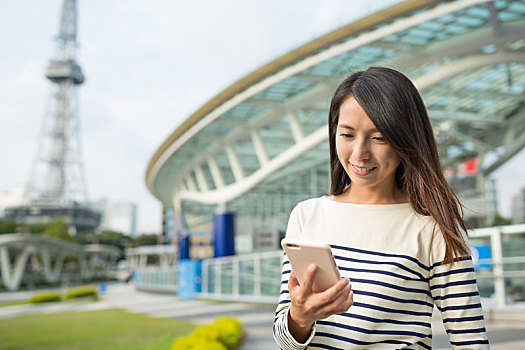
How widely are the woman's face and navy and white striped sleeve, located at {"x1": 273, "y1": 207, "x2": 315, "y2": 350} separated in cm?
29

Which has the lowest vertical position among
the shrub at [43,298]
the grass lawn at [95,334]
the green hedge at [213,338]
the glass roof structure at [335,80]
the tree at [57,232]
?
the shrub at [43,298]

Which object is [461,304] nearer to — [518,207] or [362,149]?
[362,149]

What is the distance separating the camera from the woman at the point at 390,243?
5.29 ft

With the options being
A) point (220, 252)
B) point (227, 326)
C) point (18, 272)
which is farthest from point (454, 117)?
point (18, 272)

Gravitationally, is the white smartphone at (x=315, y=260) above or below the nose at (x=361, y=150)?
below

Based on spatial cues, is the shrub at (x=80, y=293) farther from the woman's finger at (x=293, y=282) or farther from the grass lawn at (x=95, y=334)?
the woman's finger at (x=293, y=282)

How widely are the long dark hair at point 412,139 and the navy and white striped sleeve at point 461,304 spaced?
0.04 meters

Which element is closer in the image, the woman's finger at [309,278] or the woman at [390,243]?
the woman's finger at [309,278]

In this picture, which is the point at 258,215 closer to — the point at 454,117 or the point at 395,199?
A: the point at 454,117

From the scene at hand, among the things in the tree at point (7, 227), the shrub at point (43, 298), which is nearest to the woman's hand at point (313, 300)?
the shrub at point (43, 298)

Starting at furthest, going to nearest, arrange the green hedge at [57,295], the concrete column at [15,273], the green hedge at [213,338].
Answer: the concrete column at [15,273], the green hedge at [57,295], the green hedge at [213,338]

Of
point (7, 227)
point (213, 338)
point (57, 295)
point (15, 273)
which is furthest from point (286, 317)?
point (7, 227)

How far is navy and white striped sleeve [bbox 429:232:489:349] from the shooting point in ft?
5.19

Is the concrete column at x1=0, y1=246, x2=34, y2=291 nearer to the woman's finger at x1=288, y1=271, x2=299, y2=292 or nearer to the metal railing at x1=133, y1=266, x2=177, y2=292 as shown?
the metal railing at x1=133, y1=266, x2=177, y2=292
